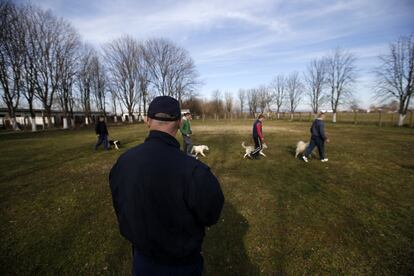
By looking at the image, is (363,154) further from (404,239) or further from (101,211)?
(101,211)

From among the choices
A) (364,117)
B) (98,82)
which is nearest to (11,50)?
(98,82)

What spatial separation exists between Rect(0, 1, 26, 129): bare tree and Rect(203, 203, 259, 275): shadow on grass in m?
31.0

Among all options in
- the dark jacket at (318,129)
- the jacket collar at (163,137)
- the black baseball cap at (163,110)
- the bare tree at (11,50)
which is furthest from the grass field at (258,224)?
the bare tree at (11,50)

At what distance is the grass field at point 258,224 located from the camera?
2.95 meters

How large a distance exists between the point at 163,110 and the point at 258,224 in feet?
11.0

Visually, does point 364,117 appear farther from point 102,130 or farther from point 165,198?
point 165,198

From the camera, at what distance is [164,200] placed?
4.32 feet

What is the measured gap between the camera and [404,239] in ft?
11.0

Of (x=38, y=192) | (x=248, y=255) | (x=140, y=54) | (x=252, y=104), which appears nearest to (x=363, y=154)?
(x=248, y=255)

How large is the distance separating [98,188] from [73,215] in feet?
5.10

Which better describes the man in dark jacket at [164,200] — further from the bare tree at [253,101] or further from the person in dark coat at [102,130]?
the bare tree at [253,101]

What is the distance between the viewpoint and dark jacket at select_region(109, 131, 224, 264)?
131cm

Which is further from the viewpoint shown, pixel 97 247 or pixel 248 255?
pixel 97 247

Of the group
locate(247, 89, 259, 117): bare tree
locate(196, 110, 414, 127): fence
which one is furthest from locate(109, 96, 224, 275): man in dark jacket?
locate(247, 89, 259, 117): bare tree
